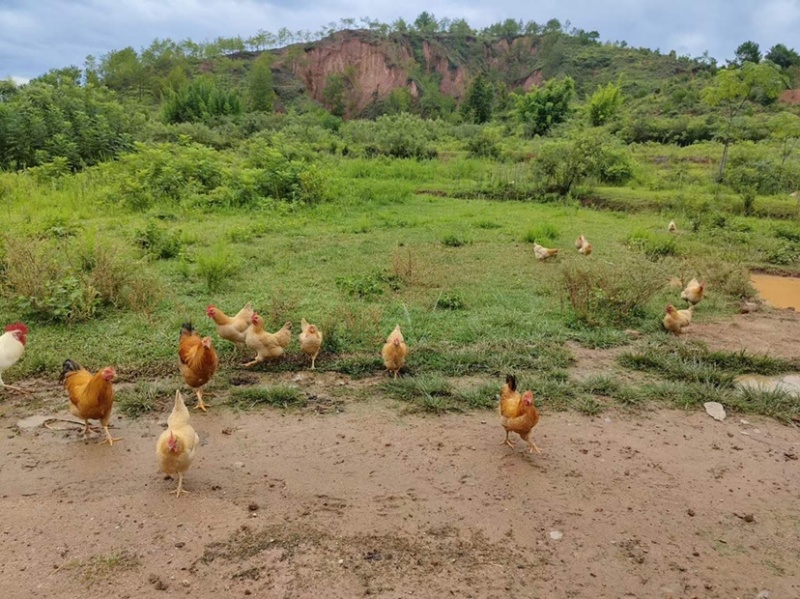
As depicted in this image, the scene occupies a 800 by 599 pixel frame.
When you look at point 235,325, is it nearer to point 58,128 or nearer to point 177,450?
point 177,450

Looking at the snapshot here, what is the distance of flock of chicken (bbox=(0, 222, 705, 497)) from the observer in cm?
348

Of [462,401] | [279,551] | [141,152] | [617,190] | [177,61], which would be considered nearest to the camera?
[279,551]

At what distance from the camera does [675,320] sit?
245 inches

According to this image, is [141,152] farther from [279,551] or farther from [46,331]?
[279,551]

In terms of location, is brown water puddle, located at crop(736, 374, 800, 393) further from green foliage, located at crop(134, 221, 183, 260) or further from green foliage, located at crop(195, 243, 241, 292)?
green foliage, located at crop(134, 221, 183, 260)

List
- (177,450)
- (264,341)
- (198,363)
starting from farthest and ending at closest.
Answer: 1. (264,341)
2. (198,363)
3. (177,450)

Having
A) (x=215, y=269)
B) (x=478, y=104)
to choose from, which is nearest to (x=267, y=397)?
(x=215, y=269)

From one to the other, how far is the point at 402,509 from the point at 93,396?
234cm

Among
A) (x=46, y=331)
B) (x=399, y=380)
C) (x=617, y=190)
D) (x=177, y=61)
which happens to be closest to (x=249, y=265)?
(x=46, y=331)

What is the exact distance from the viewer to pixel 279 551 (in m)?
3.04

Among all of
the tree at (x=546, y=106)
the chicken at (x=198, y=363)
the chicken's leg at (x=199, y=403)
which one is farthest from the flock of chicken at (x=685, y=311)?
the tree at (x=546, y=106)

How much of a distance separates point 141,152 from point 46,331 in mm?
9458

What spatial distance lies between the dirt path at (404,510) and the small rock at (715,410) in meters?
0.12

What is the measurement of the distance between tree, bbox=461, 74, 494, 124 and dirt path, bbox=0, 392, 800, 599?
44.0m
